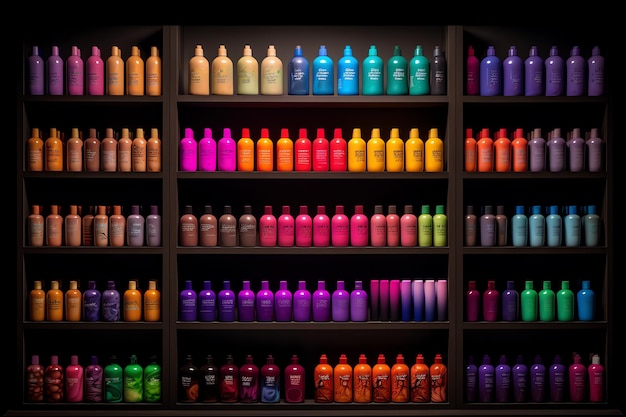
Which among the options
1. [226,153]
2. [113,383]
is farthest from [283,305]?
[113,383]

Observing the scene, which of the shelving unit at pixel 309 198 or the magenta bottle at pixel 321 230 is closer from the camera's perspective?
the magenta bottle at pixel 321 230

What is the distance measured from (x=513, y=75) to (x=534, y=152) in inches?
15.3

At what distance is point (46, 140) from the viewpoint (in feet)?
10.9

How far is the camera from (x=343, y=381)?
130 inches

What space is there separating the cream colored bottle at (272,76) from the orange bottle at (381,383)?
144 centimetres

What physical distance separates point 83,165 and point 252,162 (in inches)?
32.6

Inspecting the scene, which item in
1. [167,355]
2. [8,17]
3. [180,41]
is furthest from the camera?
[180,41]

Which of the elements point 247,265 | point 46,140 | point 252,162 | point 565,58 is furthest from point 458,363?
point 46,140

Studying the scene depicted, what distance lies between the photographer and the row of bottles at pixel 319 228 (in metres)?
3.30

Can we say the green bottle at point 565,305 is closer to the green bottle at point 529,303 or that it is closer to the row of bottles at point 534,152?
the green bottle at point 529,303

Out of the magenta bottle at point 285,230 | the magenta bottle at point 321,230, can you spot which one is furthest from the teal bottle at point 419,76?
the magenta bottle at point 285,230

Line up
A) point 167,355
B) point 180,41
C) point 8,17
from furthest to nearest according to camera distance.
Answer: point 180,41
point 167,355
point 8,17

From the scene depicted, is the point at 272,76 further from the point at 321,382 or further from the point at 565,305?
the point at 565,305

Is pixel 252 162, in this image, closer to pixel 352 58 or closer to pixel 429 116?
pixel 352 58
